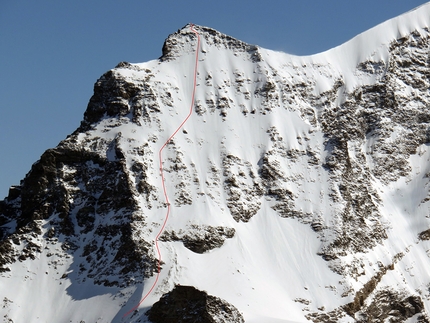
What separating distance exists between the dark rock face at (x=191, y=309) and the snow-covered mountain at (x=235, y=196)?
161 mm

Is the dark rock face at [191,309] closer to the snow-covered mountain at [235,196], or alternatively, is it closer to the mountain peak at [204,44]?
the snow-covered mountain at [235,196]

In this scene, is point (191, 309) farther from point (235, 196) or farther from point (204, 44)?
point (204, 44)

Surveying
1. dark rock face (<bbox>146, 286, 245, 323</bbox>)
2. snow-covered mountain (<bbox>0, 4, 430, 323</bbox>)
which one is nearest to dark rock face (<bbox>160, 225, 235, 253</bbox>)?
snow-covered mountain (<bbox>0, 4, 430, 323</bbox>)

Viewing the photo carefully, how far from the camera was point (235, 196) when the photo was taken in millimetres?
119375

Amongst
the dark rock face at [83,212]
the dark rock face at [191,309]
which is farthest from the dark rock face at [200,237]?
the dark rock face at [191,309]

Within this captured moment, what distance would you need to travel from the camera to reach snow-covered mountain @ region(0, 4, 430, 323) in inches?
4149

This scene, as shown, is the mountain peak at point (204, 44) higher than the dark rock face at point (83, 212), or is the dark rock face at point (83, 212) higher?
the mountain peak at point (204, 44)

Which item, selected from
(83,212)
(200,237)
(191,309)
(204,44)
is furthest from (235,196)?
(204,44)

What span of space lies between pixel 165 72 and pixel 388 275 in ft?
150

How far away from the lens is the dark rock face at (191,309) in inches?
3679

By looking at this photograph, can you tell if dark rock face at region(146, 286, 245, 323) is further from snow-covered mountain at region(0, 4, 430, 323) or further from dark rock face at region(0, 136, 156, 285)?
dark rock face at region(0, 136, 156, 285)

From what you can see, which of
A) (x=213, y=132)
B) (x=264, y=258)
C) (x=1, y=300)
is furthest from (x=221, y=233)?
(x=1, y=300)

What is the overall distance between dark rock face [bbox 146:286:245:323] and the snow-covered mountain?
161 millimetres

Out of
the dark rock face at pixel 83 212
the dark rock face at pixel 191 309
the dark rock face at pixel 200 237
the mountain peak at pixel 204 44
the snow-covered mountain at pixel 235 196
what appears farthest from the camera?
the mountain peak at pixel 204 44
